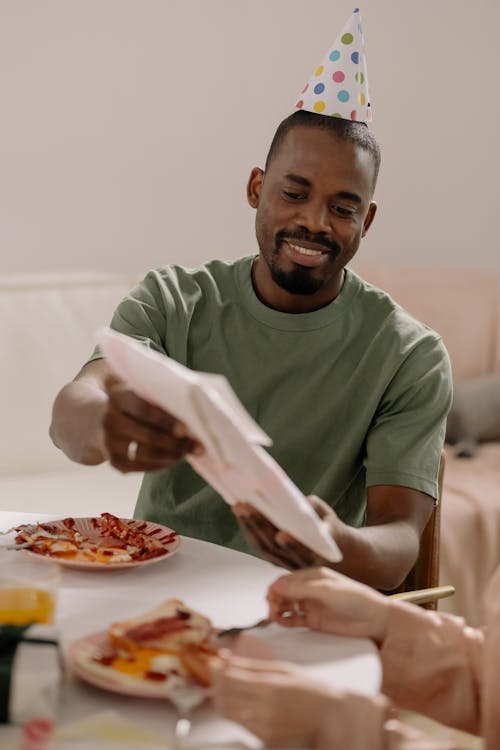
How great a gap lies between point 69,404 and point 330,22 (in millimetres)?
2447

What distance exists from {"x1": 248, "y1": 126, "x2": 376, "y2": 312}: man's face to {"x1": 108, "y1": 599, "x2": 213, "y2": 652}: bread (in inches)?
31.5

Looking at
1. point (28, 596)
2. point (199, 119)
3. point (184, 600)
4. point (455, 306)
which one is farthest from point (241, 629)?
point (455, 306)

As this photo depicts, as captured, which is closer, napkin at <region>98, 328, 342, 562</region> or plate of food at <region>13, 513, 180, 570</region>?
napkin at <region>98, 328, 342, 562</region>

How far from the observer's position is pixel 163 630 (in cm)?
121

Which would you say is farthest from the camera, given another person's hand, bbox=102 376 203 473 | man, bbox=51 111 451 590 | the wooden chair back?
the wooden chair back

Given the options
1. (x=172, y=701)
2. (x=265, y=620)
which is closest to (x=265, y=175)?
(x=265, y=620)

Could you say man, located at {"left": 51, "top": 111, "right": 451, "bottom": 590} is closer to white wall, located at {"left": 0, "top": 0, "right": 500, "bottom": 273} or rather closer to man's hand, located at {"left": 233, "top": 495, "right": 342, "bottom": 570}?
man's hand, located at {"left": 233, "top": 495, "right": 342, "bottom": 570}

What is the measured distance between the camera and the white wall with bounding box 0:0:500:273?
336cm

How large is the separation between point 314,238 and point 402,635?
76 cm

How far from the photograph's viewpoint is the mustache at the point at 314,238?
1894 mm

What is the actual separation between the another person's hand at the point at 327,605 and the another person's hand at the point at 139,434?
0.66ft

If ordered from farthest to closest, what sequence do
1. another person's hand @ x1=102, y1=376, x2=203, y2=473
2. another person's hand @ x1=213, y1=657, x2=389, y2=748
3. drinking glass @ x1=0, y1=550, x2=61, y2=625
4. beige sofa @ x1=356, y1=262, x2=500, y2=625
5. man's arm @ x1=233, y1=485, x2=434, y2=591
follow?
beige sofa @ x1=356, y1=262, x2=500, y2=625 < man's arm @ x1=233, y1=485, x2=434, y2=591 < another person's hand @ x1=102, y1=376, x2=203, y2=473 < drinking glass @ x1=0, y1=550, x2=61, y2=625 < another person's hand @ x1=213, y1=657, x2=389, y2=748

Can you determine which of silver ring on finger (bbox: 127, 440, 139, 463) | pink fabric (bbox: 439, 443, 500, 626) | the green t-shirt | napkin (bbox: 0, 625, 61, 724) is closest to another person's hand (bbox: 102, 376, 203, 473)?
silver ring on finger (bbox: 127, 440, 139, 463)

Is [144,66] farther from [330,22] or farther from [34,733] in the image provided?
[34,733]
